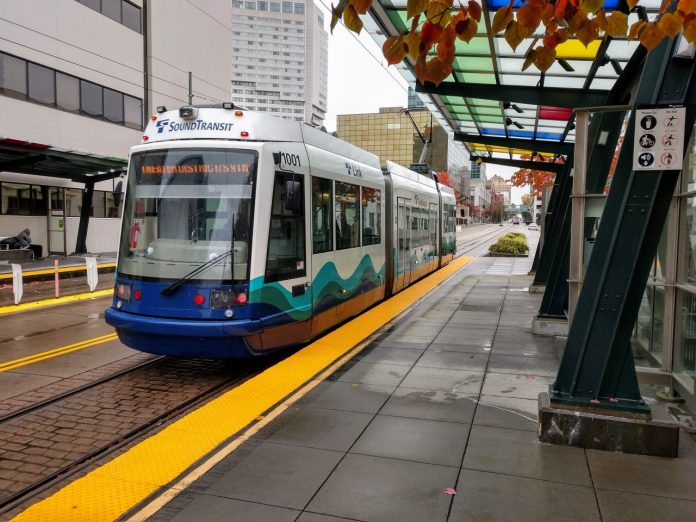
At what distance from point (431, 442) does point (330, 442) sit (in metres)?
0.81

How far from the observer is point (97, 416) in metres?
5.93

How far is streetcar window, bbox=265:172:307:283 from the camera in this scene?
7.03 m

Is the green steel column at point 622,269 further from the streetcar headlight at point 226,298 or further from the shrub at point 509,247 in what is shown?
the shrub at point 509,247

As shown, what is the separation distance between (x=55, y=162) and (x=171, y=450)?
18863 millimetres

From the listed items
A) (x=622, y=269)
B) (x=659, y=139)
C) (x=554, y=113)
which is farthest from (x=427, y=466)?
(x=554, y=113)

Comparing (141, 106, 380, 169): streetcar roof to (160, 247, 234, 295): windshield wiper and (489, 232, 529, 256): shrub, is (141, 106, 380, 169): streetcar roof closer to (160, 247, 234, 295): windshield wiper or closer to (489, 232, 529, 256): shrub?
(160, 247, 234, 295): windshield wiper

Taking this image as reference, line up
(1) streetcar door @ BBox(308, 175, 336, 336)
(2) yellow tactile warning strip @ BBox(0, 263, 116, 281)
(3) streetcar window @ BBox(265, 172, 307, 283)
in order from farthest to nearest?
(2) yellow tactile warning strip @ BBox(0, 263, 116, 281) → (1) streetcar door @ BBox(308, 175, 336, 336) → (3) streetcar window @ BBox(265, 172, 307, 283)

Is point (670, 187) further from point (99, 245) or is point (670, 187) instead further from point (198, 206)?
point (99, 245)

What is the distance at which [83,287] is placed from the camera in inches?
676

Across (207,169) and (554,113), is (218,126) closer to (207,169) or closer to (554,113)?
(207,169)

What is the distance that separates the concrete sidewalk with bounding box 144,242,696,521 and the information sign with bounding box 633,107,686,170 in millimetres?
2215

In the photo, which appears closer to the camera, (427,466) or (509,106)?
(427,466)

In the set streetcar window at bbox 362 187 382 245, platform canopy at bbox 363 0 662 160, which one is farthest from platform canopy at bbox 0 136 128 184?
platform canopy at bbox 363 0 662 160

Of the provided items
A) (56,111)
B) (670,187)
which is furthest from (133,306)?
(56,111)
